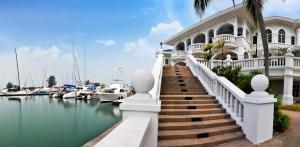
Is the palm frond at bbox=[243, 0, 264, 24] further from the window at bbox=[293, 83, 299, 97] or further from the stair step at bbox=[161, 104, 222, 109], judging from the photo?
the window at bbox=[293, 83, 299, 97]

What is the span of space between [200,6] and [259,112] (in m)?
8.61

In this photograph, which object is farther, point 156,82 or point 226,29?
point 226,29

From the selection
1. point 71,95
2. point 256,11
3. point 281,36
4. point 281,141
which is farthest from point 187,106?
point 71,95

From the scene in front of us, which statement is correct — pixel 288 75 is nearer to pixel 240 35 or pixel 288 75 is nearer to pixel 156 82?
pixel 156 82

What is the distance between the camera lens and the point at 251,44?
25938 millimetres

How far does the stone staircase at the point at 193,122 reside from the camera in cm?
539

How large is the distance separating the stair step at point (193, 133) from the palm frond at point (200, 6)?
8.27m

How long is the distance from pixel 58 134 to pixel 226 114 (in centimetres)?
1135

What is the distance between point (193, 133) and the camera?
5598mm

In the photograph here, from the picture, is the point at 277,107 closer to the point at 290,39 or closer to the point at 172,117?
the point at 172,117

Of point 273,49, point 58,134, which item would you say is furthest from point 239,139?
point 273,49

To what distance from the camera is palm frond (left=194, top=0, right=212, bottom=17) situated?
1246cm

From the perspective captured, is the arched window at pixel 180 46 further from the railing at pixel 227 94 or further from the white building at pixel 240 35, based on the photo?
the railing at pixel 227 94

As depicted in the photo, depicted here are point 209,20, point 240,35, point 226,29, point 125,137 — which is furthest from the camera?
point 226,29
